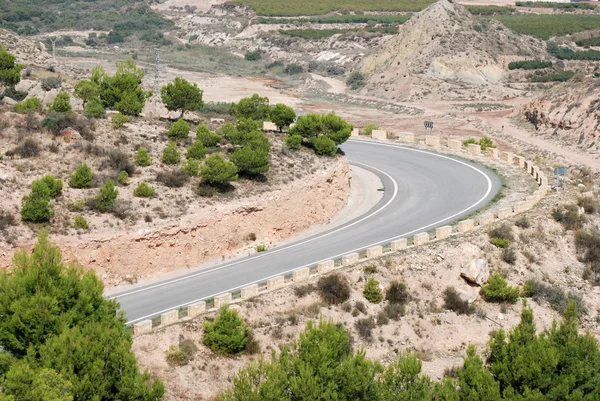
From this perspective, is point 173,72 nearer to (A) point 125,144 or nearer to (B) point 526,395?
(A) point 125,144

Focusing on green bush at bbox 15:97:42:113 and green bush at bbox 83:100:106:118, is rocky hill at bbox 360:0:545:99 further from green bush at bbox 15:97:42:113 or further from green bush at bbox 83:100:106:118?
green bush at bbox 15:97:42:113

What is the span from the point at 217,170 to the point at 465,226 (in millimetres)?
12035

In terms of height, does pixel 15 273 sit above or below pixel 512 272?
above

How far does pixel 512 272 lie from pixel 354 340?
9440 mm

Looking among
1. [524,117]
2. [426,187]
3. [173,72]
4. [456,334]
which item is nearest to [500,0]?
[173,72]

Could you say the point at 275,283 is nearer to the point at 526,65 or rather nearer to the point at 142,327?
the point at 142,327

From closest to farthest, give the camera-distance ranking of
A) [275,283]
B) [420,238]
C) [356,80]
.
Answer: [275,283] < [420,238] < [356,80]

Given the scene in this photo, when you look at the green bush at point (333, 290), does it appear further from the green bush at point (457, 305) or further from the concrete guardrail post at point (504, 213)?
the concrete guardrail post at point (504, 213)

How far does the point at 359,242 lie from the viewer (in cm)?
3738

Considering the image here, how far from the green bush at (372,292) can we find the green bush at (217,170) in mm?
9598

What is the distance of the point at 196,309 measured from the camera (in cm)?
2883

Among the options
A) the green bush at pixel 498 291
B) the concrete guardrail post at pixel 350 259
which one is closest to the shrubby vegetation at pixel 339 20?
the green bush at pixel 498 291

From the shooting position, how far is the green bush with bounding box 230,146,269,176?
130ft

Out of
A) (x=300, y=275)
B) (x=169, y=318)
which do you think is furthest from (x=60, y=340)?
(x=300, y=275)
